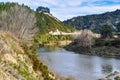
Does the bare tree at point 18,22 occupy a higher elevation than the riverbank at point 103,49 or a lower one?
higher

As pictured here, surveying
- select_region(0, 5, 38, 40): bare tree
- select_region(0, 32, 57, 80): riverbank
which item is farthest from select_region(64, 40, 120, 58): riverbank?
select_region(0, 32, 57, 80): riverbank

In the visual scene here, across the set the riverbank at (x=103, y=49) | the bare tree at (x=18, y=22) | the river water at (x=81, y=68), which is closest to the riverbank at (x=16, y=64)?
the river water at (x=81, y=68)

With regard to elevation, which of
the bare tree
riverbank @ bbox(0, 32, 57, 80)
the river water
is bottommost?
the river water

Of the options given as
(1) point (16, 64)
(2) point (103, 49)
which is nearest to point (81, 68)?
(1) point (16, 64)

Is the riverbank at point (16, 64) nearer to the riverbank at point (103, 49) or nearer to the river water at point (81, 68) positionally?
the river water at point (81, 68)

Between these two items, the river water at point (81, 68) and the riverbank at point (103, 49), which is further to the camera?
the riverbank at point (103, 49)

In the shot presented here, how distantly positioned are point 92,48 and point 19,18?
76270 millimetres

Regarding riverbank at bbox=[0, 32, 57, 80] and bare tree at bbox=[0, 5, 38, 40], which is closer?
riverbank at bbox=[0, 32, 57, 80]

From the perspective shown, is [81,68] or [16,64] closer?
[16,64]

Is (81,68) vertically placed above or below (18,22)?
below

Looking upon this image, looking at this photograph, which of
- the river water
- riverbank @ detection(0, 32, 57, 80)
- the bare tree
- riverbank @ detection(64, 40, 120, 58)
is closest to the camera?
riverbank @ detection(0, 32, 57, 80)

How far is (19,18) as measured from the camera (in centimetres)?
7112

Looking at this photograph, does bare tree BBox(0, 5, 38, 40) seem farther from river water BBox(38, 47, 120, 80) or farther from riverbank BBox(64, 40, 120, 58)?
riverbank BBox(64, 40, 120, 58)

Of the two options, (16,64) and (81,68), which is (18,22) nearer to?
(81,68)
